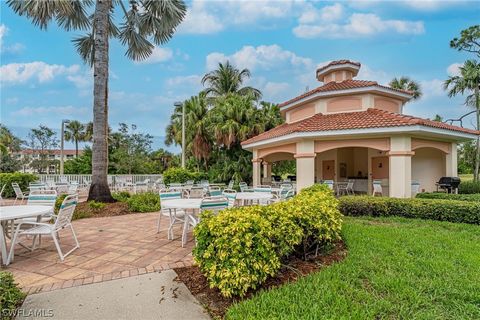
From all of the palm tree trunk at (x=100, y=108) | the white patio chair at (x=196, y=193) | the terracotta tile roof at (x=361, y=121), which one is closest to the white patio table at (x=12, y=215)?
the white patio chair at (x=196, y=193)

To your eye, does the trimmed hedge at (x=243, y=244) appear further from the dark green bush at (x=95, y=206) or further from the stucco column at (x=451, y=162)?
the stucco column at (x=451, y=162)

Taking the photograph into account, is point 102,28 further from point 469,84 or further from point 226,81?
point 469,84

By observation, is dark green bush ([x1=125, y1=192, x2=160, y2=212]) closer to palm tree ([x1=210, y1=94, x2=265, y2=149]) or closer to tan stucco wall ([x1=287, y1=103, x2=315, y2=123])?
palm tree ([x1=210, y1=94, x2=265, y2=149])

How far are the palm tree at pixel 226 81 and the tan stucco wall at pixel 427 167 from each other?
1781cm

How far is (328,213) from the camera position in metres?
4.41

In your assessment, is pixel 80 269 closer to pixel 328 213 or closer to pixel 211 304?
pixel 211 304

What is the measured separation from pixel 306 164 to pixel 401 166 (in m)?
3.54

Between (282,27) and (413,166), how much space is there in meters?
9.44

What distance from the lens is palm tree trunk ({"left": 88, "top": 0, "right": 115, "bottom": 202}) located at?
9.91 m

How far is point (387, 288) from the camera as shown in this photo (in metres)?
3.27

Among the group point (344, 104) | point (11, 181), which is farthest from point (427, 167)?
point (11, 181)

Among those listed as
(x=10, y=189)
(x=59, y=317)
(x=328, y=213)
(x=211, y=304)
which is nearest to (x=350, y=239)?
(x=328, y=213)

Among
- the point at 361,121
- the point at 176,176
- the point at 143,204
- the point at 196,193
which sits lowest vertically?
the point at 143,204

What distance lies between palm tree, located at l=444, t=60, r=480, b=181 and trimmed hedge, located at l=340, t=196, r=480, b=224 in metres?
13.5
